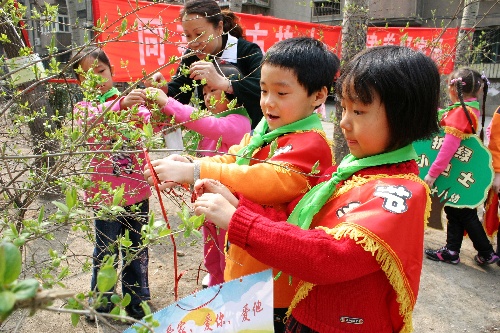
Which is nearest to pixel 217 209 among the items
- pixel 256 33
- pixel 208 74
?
pixel 208 74

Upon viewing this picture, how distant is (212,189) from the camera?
1.27 metres

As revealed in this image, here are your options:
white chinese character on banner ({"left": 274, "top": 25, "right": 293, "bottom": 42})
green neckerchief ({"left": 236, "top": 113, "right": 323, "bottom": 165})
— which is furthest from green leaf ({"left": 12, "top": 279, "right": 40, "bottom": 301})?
white chinese character on banner ({"left": 274, "top": 25, "right": 293, "bottom": 42})

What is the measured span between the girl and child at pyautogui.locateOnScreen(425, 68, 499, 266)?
1853mm

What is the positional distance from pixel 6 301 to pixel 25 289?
3cm

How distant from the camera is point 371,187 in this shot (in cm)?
114

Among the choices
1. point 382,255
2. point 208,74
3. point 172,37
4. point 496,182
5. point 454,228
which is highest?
point 172,37

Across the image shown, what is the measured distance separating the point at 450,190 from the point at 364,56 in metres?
2.65

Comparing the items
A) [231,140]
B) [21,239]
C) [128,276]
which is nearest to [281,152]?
[231,140]

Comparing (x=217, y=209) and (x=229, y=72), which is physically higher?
(x=229, y=72)

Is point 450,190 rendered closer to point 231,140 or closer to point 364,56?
point 231,140

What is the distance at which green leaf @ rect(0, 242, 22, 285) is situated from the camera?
1.59ft

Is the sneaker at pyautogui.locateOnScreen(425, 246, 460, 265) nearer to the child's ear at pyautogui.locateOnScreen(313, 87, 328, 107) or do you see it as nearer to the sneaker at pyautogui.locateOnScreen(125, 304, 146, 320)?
the sneaker at pyautogui.locateOnScreen(125, 304, 146, 320)

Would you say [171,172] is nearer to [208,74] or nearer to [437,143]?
[208,74]

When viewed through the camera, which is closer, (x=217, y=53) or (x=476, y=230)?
(x=217, y=53)
